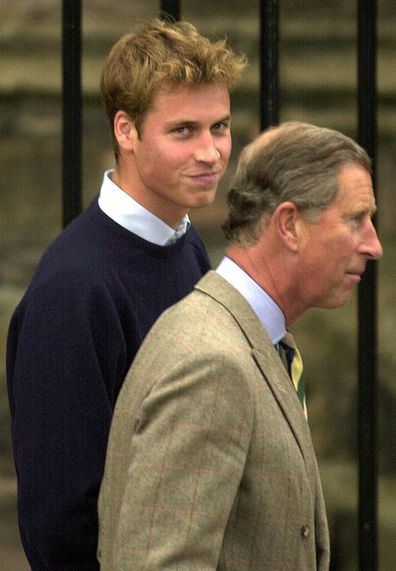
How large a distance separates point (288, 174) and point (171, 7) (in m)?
2.65

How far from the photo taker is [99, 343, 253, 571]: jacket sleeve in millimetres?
A: 2463

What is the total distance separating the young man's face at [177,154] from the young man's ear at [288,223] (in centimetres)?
69

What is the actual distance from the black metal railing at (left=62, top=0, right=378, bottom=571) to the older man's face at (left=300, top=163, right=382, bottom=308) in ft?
7.96

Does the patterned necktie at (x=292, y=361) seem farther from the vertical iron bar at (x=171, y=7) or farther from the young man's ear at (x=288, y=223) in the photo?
the vertical iron bar at (x=171, y=7)

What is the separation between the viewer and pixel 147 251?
3398 millimetres

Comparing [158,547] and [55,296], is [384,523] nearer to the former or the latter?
[55,296]

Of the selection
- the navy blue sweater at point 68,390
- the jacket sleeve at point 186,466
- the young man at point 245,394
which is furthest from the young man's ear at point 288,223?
the navy blue sweater at point 68,390

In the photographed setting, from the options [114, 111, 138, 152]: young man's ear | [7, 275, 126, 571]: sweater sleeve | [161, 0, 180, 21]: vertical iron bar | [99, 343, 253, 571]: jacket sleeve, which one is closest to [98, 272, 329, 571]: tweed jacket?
[99, 343, 253, 571]: jacket sleeve

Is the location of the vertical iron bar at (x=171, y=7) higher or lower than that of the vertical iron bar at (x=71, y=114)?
higher

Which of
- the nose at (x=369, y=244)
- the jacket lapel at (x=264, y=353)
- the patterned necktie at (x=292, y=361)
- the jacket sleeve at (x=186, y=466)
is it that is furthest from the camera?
the patterned necktie at (x=292, y=361)

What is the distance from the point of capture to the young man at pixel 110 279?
124 inches

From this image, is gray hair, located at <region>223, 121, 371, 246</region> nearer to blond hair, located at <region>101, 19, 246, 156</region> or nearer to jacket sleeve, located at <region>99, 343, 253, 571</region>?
jacket sleeve, located at <region>99, 343, 253, 571</region>

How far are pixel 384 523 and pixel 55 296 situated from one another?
2.39 metres

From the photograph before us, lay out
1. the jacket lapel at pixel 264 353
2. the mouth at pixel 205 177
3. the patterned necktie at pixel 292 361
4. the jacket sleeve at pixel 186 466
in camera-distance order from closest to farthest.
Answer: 1. the jacket sleeve at pixel 186 466
2. the jacket lapel at pixel 264 353
3. the patterned necktie at pixel 292 361
4. the mouth at pixel 205 177
